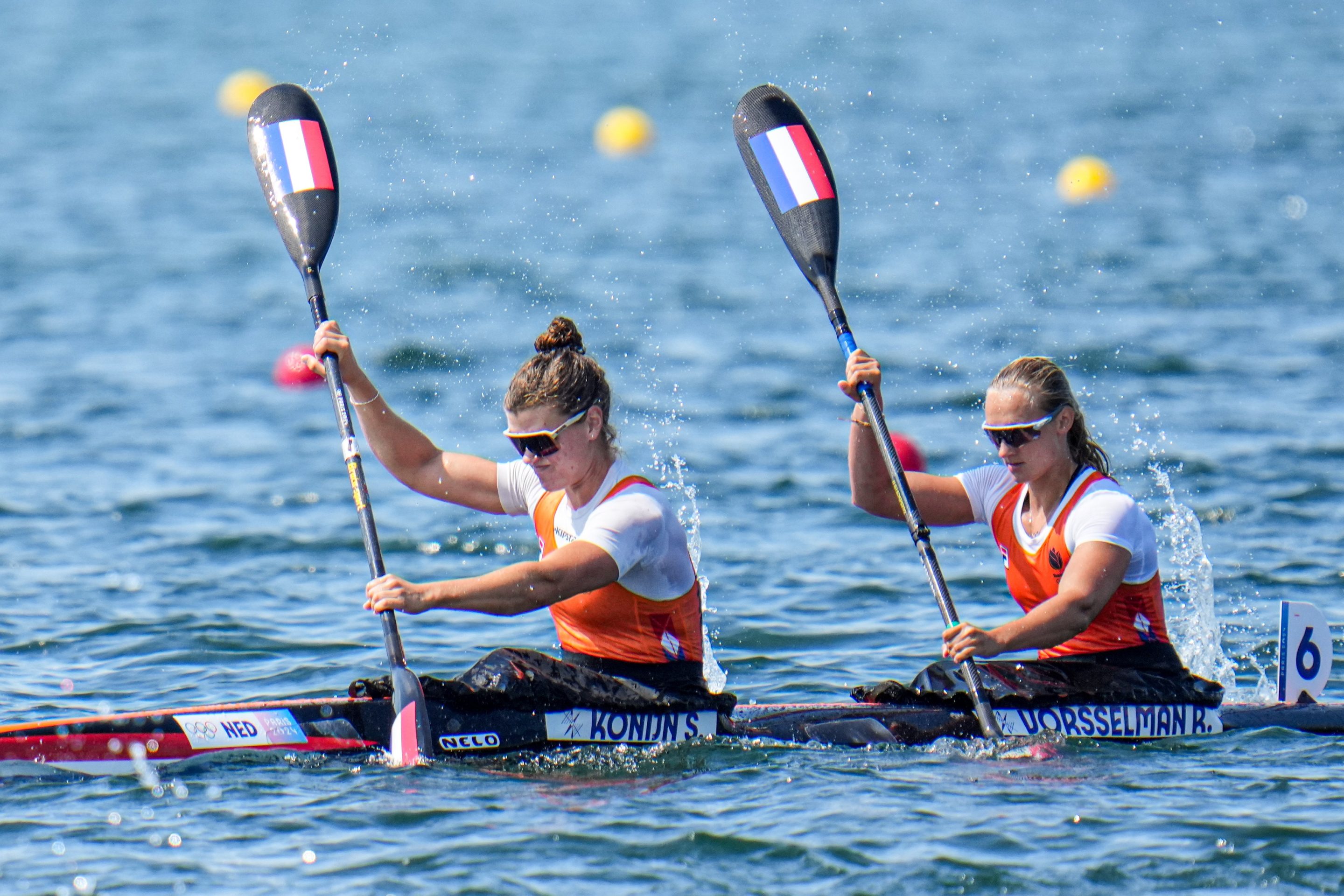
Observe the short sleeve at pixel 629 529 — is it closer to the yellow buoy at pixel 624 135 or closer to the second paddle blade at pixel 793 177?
the second paddle blade at pixel 793 177

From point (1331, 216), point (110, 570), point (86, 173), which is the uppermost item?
point (86, 173)

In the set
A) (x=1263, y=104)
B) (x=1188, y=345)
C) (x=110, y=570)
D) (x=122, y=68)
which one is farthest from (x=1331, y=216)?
(x=122, y=68)

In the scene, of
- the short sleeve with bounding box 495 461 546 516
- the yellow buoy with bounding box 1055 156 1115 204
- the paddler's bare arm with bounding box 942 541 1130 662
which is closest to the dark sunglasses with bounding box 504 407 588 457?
the short sleeve with bounding box 495 461 546 516

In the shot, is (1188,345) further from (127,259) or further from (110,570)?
(127,259)

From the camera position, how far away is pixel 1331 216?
19.1m

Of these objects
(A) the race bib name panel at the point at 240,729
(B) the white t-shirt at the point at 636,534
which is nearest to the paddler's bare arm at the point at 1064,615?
(B) the white t-shirt at the point at 636,534

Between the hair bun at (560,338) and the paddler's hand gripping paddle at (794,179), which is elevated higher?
the paddler's hand gripping paddle at (794,179)

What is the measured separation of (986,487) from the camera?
20.7 ft

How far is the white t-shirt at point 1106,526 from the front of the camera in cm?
576

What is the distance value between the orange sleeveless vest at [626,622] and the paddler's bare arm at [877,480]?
2.92 feet

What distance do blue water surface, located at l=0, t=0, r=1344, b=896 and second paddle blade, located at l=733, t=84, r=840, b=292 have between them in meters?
1.84

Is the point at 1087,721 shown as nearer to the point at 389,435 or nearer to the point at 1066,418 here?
the point at 1066,418

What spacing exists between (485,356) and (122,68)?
908 inches

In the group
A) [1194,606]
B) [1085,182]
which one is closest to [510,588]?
[1194,606]
